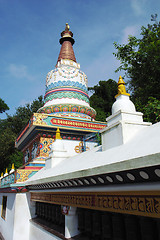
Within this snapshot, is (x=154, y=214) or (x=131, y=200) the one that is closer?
(x=154, y=214)

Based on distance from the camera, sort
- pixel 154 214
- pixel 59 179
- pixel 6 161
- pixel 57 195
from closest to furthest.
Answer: pixel 154 214
pixel 59 179
pixel 57 195
pixel 6 161

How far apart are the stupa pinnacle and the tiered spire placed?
1.65 meters

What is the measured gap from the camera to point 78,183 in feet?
10.9

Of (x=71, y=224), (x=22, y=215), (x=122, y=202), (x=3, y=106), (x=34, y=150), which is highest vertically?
(x=3, y=106)

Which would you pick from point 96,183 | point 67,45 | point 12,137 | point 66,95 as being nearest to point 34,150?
point 66,95

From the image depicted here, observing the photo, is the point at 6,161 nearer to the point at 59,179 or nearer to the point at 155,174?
the point at 59,179

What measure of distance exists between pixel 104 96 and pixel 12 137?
16028 mm

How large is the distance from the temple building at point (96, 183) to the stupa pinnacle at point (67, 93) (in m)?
1.91

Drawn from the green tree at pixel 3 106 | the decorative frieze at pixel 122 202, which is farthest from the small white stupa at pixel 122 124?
the green tree at pixel 3 106

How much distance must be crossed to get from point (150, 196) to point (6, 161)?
23.3 metres

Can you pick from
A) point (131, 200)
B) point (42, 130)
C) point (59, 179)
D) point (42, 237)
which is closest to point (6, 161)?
point (42, 130)

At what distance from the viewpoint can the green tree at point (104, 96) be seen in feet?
96.1

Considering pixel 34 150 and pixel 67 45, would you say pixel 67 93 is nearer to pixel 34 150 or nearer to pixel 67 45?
pixel 34 150

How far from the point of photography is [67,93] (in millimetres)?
12453
